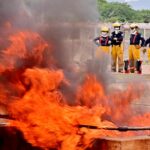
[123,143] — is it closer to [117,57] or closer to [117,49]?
[117,49]

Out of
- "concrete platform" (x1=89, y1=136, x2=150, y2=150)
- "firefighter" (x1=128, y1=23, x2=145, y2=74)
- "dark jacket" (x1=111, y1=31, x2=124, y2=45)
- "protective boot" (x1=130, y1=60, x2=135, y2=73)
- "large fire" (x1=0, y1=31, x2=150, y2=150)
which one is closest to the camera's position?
"concrete platform" (x1=89, y1=136, x2=150, y2=150)

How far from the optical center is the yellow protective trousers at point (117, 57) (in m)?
17.8

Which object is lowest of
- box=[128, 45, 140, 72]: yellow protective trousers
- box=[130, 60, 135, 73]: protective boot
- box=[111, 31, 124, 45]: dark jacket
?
box=[130, 60, 135, 73]: protective boot

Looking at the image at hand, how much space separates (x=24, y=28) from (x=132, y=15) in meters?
70.3

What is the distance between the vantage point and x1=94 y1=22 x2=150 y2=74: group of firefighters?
17031 millimetres

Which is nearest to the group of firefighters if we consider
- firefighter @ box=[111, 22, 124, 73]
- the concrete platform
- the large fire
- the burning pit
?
firefighter @ box=[111, 22, 124, 73]

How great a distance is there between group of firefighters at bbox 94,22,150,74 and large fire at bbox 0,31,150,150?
9.79 m

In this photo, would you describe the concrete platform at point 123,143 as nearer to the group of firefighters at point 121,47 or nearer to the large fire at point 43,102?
the large fire at point 43,102

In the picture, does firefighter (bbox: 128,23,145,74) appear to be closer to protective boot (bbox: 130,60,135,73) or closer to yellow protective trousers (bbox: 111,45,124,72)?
protective boot (bbox: 130,60,135,73)

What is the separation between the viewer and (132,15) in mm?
75750

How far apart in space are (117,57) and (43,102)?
477 inches

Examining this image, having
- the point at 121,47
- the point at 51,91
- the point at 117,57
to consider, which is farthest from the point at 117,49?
the point at 51,91

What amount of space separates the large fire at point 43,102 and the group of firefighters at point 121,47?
32.1 ft

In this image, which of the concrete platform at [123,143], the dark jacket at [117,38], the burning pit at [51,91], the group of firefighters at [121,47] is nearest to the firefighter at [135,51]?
the group of firefighters at [121,47]
